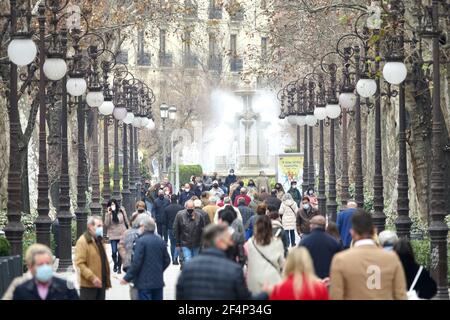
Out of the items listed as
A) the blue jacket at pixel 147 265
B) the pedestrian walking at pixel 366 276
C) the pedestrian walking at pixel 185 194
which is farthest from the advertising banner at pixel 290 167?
the pedestrian walking at pixel 366 276

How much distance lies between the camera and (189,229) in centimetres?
2706

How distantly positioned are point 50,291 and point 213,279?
5.44 ft

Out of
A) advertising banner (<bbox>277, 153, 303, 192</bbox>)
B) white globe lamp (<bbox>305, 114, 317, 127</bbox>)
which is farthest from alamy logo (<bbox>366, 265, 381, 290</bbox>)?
advertising banner (<bbox>277, 153, 303, 192</bbox>)

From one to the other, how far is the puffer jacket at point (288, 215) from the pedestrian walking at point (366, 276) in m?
20.1

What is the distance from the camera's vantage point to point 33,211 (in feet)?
131

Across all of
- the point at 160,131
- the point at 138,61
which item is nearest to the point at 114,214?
the point at 160,131

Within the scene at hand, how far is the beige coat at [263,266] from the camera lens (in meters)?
16.6

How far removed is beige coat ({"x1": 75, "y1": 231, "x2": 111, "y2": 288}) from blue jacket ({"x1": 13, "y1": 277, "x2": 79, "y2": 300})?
150 inches

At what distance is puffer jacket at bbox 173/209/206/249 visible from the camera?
88.3ft

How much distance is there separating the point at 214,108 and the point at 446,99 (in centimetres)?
6904

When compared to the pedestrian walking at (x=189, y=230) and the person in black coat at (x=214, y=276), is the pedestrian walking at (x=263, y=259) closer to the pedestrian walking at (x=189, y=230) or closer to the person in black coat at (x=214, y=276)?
the person in black coat at (x=214, y=276)

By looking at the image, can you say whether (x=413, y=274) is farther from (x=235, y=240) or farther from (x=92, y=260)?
(x=92, y=260)

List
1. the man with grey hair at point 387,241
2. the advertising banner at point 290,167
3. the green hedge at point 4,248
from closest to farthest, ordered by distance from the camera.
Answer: the man with grey hair at point 387,241 < the green hedge at point 4,248 < the advertising banner at point 290,167

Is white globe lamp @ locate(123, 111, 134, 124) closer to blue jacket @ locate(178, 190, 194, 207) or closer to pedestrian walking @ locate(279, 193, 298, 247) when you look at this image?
blue jacket @ locate(178, 190, 194, 207)
